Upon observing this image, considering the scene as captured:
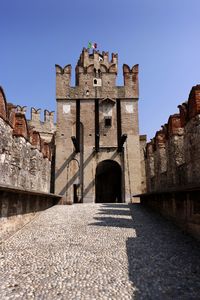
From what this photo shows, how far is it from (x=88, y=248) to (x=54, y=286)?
182 cm

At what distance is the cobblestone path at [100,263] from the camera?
3.22m

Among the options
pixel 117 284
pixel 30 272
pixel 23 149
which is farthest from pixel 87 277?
pixel 23 149

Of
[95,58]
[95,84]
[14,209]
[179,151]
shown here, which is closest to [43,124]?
[95,58]

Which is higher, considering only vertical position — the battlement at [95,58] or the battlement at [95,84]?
the battlement at [95,58]


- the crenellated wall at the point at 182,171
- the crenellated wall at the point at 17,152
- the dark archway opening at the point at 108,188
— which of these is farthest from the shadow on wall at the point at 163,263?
the dark archway opening at the point at 108,188

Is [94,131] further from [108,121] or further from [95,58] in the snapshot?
A: [95,58]

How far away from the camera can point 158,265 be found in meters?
4.11

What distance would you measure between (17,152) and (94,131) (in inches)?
351

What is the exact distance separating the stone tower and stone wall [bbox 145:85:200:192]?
2.61 meters

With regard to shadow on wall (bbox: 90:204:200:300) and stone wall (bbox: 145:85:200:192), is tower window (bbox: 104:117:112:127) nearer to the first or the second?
stone wall (bbox: 145:85:200:192)

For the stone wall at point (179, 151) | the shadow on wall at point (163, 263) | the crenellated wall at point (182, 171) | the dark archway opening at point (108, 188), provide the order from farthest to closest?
1. the dark archway opening at point (108, 188)
2. the stone wall at point (179, 151)
3. the crenellated wall at point (182, 171)
4. the shadow on wall at point (163, 263)

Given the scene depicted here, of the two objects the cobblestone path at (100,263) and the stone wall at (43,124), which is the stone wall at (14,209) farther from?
the stone wall at (43,124)

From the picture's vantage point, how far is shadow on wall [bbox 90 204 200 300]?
3.21 metres

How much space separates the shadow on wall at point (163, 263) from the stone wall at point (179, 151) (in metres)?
1.26
